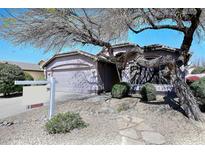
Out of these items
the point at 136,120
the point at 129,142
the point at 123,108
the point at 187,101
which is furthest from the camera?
the point at 123,108

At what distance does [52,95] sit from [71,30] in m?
3.36

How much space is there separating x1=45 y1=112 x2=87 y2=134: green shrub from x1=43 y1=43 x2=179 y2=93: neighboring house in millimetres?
8228

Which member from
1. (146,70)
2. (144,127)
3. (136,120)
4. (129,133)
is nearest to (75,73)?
(146,70)

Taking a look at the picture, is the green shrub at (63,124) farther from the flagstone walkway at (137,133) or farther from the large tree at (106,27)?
the large tree at (106,27)

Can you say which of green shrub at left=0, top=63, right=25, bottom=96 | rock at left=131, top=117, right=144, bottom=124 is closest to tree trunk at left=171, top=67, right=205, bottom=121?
rock at left=131, top=117, right=144, bottom=124

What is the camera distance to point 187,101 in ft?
21.7

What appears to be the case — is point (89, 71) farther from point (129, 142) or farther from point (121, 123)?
point (129, 142)

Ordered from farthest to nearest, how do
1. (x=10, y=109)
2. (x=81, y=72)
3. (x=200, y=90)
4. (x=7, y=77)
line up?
(x=81, y=72) → (x=7, y=77) → (x=10, y=109) → (x=200, y=90)

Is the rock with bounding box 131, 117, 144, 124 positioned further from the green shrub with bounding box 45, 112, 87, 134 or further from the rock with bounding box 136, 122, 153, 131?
the green shrub with bounding box 45, 112, 87, 134

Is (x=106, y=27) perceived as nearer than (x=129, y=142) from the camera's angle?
No

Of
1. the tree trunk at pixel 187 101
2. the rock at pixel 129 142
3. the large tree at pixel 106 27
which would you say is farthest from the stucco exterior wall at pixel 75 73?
the rock at pixel 129 142

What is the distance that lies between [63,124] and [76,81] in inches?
422
